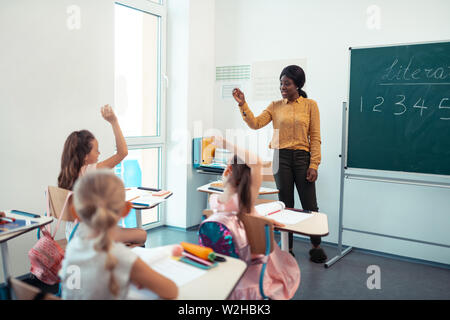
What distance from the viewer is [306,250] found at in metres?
3.82

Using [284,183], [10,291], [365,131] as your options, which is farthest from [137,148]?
[10,291]

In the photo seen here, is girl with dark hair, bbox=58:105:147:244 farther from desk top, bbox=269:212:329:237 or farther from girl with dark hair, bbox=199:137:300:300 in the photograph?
desk top, bbox=269:212:329:237

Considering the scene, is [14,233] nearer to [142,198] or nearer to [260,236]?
[142,198]

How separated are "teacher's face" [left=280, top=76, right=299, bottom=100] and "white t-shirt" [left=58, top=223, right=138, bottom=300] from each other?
231 cm

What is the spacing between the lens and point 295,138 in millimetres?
3354

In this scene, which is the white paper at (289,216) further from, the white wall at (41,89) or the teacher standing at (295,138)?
the white wall at (41,89)

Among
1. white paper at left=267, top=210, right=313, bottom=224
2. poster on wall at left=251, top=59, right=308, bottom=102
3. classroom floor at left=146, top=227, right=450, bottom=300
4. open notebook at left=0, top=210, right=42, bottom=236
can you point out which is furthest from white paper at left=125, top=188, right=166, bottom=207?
poster on wall at left=251, top=59, right=308, bottom=102

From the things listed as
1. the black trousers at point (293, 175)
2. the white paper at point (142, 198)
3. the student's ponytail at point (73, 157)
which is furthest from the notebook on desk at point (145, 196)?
the black trousers at point (293, 175)

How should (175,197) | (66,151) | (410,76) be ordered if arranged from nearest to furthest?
(66,151)
(410,76)
(175,197)

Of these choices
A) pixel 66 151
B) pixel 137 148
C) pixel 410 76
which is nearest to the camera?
pixel 66 151

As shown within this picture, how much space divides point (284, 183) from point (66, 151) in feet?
6.04

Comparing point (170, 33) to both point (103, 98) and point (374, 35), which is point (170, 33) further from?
point (374, 35)

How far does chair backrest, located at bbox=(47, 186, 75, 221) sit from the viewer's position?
221 centimetres

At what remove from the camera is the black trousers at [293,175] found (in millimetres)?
3365
